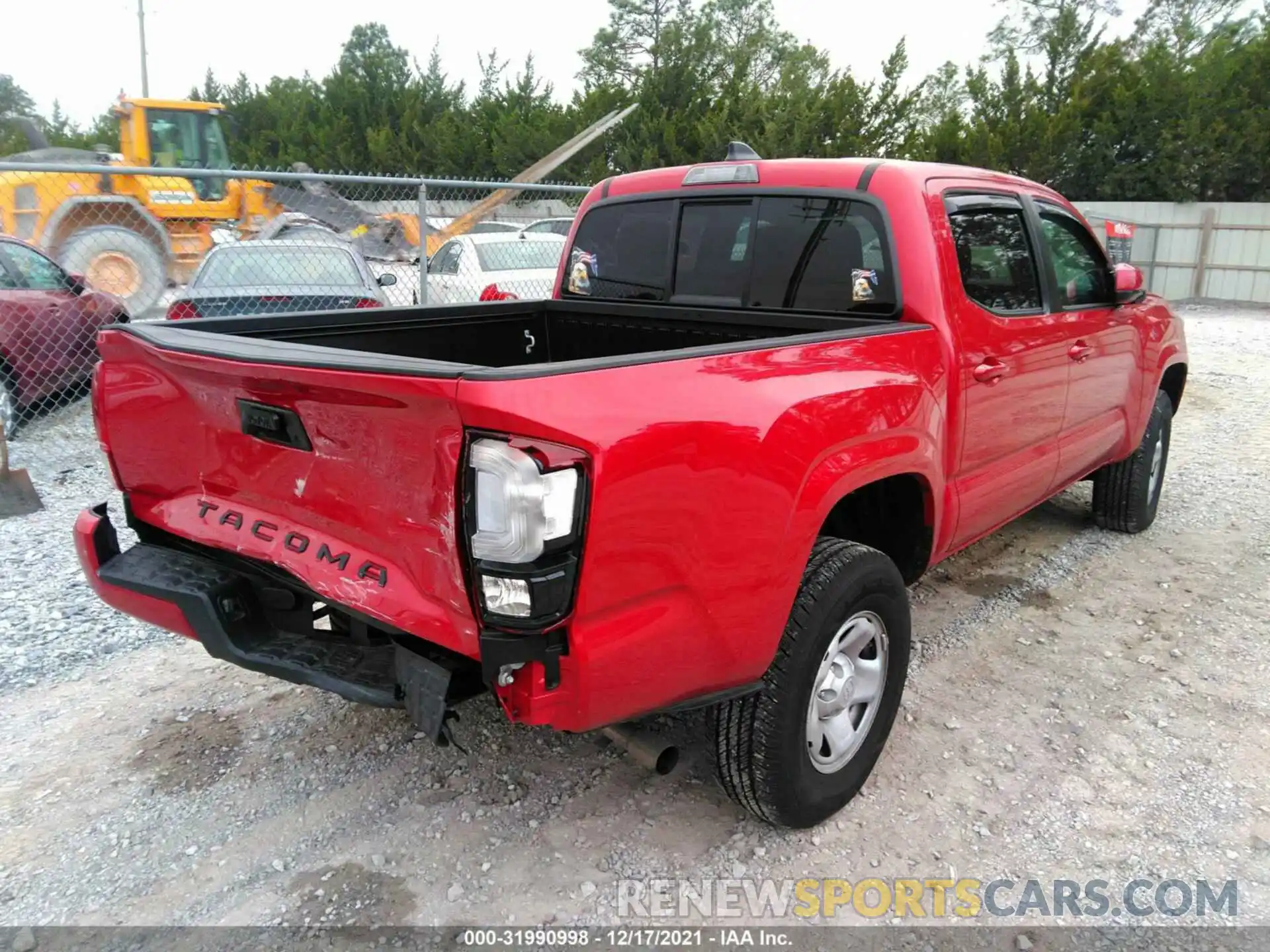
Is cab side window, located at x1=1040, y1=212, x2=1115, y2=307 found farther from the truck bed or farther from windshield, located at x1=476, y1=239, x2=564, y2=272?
windshield, located at x1=476, y1=239, x2=564, y2=272

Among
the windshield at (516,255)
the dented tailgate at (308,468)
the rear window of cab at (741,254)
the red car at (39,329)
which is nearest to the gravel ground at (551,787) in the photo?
the dented tailgate at (308,468)

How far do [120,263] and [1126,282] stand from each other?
10892mm

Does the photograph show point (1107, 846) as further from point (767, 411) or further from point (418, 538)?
point (418, 538)

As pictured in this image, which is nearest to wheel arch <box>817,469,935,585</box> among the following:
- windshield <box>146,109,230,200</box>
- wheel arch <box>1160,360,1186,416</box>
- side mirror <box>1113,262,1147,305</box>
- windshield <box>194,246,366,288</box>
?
side mirror <box>1113,262,1147,305</box>

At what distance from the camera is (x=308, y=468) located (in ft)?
7.66

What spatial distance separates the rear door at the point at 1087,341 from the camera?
4.02 m

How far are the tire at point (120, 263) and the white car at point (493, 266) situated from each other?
3.32 meters

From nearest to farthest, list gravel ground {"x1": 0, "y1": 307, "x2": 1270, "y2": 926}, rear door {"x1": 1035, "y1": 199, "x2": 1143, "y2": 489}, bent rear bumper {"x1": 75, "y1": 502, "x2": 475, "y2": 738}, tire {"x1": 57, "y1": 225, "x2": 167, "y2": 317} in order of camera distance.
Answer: bent rear bumper {"x1": 75, "y1": 502, "x2": 475, "y2": 738} < gravel ground {"x1": 0, "y1": 307, "x2": 1270, "y2": 926} < rear door {"x1": 1035, "y1": 199, "x2": 1143, "y2": 489} < tire {"x1": 57, "y1": 225, "x2": 167, "y2": 317}

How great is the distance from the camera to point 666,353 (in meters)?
2.22

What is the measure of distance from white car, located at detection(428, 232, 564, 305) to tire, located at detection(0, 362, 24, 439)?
421 cm

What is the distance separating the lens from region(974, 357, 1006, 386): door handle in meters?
3.29

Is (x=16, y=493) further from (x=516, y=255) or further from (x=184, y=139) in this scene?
(x=184, y=139)

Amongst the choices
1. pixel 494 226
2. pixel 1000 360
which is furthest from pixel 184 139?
pixel 1000 360

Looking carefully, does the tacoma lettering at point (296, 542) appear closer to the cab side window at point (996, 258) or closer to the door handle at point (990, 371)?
the door handle at point (990, 371)
